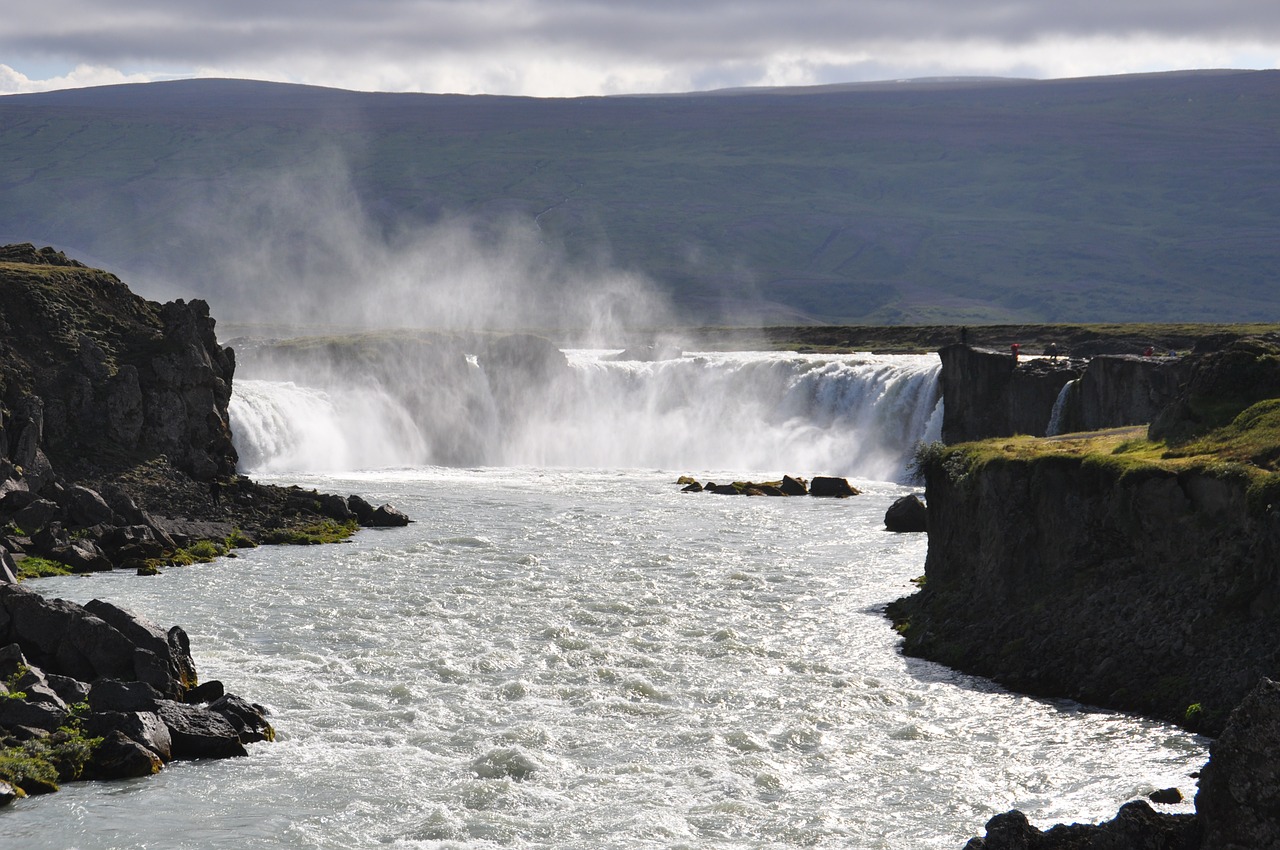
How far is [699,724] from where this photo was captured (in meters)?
27.0

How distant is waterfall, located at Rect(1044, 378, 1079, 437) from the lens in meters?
65.5

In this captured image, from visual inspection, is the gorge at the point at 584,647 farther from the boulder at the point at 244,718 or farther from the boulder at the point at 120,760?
the boulder at the point at 120,760

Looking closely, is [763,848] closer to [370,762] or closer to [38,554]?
[370,762]

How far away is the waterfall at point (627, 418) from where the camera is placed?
3282 inches

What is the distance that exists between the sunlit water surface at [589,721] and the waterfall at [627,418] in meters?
36.7

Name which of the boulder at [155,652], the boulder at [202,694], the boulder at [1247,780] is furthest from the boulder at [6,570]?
the boulder at [1247,780]

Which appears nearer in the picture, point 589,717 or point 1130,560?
point 589,717

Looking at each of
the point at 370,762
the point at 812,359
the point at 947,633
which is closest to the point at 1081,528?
the point at 947,633

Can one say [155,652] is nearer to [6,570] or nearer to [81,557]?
[6,570]

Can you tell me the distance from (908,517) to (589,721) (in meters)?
30.3

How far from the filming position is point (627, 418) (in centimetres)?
9844

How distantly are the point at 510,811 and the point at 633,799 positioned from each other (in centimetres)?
200

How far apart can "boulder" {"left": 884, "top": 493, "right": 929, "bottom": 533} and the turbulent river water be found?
204 inches

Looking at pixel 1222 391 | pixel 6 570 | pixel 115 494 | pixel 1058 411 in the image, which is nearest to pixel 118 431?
pixel 115 494
